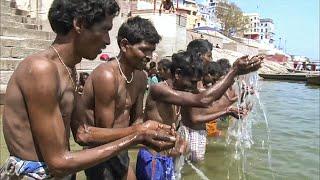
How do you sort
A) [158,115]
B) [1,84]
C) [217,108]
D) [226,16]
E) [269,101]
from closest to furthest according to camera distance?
[158,115]
[217,108]
[1,84]
[269,101]
[226,16]

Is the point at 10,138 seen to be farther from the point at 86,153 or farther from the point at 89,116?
the point at 89,116

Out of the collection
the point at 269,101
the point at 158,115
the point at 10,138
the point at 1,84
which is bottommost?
the point at 269,101

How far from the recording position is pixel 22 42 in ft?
39.5

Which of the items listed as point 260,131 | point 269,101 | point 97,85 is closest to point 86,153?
point 97,85

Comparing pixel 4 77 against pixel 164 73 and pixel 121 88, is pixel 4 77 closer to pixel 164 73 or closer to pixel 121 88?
pixel 164 73

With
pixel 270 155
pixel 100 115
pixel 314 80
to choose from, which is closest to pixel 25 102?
pixel 100 115

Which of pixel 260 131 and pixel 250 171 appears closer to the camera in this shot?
pixel 250 171

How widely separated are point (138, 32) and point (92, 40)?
1.17 meters

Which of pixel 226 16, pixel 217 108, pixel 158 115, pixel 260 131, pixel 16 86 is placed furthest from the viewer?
pixel 226 16

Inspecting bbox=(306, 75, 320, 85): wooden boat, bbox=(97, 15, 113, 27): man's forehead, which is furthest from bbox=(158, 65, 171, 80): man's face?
bbox=(306, 75, 320, 85): wooden boat

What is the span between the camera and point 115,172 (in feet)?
11.3

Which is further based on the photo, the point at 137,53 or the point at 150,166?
the point at 150,166

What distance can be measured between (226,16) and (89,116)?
2578 inches

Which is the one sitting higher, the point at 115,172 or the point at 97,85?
the point at 97,85
